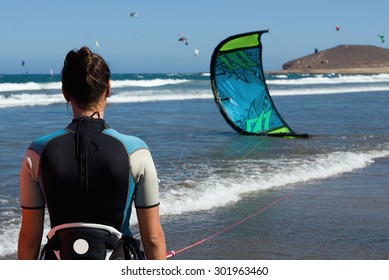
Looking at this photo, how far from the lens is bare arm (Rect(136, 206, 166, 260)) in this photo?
1878 mm

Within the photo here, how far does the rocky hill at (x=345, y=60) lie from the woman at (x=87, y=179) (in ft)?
362

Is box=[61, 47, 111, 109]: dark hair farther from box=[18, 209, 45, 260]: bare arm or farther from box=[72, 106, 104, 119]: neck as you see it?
box=[18, 209, 45, 260]: bare arm

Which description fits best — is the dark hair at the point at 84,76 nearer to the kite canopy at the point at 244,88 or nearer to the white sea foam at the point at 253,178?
the white sea foam at the point at 253,178

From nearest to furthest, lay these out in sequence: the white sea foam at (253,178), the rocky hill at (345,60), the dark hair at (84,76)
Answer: the dark hair at (84,76), the white sea foam at (253,178), the rocky hill at (345,60)

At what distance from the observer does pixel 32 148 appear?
1.83m

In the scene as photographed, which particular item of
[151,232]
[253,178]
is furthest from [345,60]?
[151,232]

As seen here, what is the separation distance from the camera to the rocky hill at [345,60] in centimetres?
11231

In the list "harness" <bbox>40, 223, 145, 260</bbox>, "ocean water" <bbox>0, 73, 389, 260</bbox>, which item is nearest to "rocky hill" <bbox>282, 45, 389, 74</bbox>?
"ocean water" <bbox>0, 73, 389, 260</bbox>

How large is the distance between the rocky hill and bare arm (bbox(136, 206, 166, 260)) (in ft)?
362

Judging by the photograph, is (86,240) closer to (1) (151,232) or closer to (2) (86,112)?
(1) (151,232)

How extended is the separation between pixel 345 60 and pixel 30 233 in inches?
4723

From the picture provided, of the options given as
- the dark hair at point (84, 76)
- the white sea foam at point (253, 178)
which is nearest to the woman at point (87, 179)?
the dark hair at point (84, 76)

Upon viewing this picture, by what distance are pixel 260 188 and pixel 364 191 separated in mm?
1064

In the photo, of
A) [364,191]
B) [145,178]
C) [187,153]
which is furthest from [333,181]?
[145,178]
